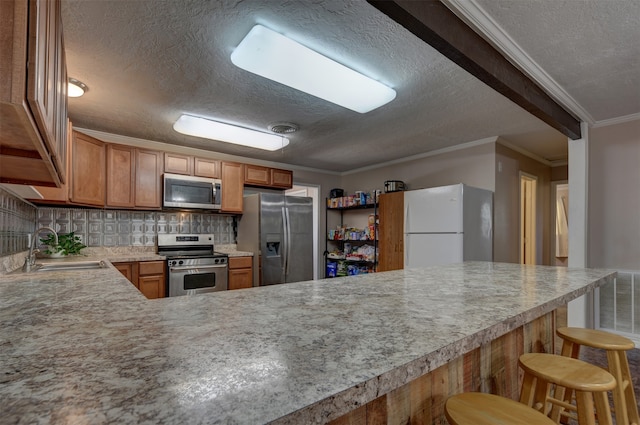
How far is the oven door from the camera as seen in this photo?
3.42 metres

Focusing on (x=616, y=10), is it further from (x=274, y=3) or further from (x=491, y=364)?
(x=491, y=364)

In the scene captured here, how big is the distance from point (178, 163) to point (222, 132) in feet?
3.32

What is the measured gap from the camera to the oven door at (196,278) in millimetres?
3416

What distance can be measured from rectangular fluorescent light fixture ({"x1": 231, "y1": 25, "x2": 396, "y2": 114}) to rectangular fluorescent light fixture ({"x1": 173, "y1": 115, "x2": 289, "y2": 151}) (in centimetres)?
122

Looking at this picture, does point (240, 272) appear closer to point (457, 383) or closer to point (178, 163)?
point (178, 163)

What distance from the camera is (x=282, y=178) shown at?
4781 mm

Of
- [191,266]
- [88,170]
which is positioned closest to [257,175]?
[191,266]

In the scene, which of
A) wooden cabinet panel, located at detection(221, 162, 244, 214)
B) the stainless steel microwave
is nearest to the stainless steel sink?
the stainless steel microwave

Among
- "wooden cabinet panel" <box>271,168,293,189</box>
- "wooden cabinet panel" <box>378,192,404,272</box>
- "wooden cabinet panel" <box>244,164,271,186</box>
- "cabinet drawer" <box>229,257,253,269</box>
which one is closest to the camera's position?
"cabinet drawer" <box>229,257,253,269</box>

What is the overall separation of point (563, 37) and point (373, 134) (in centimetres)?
199

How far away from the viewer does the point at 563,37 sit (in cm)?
184

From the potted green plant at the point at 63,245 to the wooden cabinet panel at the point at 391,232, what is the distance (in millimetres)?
3450

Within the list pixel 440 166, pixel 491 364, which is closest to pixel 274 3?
pixel 491 364

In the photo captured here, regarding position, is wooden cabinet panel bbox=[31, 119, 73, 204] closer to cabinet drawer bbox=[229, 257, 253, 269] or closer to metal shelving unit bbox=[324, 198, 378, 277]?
cabinet drawer bbox=[229, 257, 253, 269]
